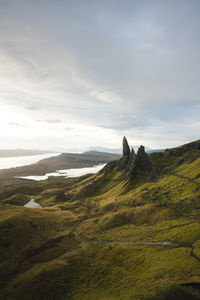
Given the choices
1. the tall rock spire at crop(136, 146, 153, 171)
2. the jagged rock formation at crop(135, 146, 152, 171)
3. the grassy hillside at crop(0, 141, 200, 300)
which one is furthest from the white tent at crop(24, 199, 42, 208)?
the tall rock spire at crop(136, 146, 153, 171)

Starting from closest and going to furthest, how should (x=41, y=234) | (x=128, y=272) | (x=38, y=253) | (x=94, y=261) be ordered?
(x=128, y=272)
(x=94, y=261)
(x=38, y=253)
(x=41, y=234)

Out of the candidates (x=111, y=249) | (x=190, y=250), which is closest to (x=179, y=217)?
(x=190, y=250)

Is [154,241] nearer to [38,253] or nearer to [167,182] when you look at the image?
[38,253]

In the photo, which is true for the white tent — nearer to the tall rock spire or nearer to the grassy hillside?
the grassy hillside

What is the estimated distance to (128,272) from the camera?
49469 mm

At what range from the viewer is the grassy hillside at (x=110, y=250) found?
42719 mm

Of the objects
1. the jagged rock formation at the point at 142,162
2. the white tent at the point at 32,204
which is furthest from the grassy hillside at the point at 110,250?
the jagged rock formation at the point at 142,162

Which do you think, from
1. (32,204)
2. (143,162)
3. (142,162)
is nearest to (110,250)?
(142,162)

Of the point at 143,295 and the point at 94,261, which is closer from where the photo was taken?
the point at 143,295

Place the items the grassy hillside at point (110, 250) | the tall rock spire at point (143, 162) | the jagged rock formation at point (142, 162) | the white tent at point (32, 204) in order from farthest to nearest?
the tall rock spire at point (143, 162) < the jagged rock formation at point (142, 162) < the white tent at point (32, 204) < the grassy hillside at point (110, 250)

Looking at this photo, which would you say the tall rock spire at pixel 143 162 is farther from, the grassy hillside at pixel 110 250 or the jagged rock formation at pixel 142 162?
the grassy hillside at pixel 110 250

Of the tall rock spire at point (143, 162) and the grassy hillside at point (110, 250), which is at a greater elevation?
Answer: the tall rock spire at point (143, 162)

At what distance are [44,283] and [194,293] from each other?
4432cm

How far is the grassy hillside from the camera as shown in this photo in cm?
4272
